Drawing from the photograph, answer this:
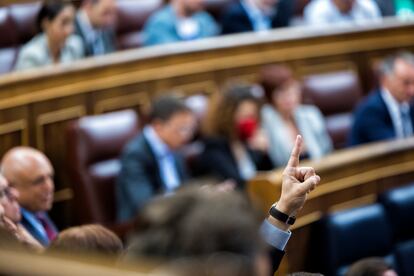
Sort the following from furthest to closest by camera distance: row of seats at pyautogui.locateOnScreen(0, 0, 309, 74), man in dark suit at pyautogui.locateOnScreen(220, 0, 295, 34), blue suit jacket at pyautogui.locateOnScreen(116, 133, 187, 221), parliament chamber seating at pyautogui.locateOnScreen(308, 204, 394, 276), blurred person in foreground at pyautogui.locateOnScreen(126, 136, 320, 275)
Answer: man in dark suit at pyautogui.locateOnScreen(220, 0, 295, 34)
row of seats at pyautogui.locateOnScreen(0, 0, 309, 74)
blue suit jacket at pyautogui.locateOnScreen(116, 133, 187, 221)
parliament chamber seating at pyautogui.locateOnScreen(308, 204, 394, 276)
blurred person in foreground at pyautogui.locateOnScreen(126, 136, 320, 275)

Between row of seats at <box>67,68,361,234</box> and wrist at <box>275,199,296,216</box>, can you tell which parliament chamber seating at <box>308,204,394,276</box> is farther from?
wrist at <box>275,199,296,216</box>

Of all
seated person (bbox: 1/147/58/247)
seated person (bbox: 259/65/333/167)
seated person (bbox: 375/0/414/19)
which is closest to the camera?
seated person (bbox: 1/147/58/247)

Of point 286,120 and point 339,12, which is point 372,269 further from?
point 339,12

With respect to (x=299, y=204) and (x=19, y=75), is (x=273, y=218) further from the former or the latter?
(x=19, y=75)

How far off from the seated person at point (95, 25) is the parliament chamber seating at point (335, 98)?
1.91 feet

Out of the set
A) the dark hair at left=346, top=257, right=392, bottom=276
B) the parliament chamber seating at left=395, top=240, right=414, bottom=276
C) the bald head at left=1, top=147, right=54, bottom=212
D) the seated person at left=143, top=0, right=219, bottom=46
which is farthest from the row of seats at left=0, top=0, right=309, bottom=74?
the dark hair at left=346, top=257, right=392, bottom=276

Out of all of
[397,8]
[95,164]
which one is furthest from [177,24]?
[397,8]

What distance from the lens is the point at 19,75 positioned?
6.83 feet

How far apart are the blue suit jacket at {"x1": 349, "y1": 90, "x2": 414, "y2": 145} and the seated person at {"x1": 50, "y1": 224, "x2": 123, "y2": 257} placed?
4.69ft

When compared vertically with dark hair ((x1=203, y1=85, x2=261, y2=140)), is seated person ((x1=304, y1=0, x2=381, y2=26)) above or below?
above

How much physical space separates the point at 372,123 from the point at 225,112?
45cm

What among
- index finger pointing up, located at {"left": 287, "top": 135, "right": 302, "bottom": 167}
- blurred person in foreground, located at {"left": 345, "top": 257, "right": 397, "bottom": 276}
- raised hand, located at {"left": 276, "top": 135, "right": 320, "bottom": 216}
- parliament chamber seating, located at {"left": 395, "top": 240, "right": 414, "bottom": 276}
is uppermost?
index finger pointing up, located at {"left": 287, "top": 135, "right": 302, "bottom": 167}

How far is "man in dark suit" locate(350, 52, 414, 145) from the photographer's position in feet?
7.71

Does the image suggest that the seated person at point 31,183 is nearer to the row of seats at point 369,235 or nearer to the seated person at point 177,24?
the row of seats at point 369,235
